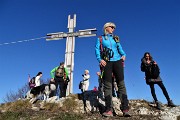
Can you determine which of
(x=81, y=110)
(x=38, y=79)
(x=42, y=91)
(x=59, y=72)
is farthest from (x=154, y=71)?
(x=38, y=79)

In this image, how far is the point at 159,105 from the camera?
6625 mm

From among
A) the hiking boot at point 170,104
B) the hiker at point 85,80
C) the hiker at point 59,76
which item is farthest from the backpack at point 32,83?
the hiking boot at point 170,104

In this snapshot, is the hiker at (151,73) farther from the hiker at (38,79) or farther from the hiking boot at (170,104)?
the hiker at (38,79)

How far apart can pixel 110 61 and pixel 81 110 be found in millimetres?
1996

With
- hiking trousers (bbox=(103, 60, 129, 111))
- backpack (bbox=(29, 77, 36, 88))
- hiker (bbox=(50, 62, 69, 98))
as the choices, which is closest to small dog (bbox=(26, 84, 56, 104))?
hiker (bbox=(50, 62, 69, 98))

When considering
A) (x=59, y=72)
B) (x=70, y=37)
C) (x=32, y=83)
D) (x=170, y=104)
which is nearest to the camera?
(x=170, y=104)

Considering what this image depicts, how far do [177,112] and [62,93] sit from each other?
5.08 meters

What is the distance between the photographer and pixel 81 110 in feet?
22.9

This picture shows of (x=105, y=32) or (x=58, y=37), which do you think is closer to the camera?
(x=105, y=32)

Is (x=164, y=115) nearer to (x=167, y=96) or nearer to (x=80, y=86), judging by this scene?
(x=167, y=96)

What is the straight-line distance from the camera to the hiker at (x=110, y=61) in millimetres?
5645

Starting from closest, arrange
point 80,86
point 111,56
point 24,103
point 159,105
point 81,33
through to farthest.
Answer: point 111,56, point 159,105, point 24,103, point 80,86, point 81,33

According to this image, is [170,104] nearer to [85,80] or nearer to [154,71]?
[154,71]

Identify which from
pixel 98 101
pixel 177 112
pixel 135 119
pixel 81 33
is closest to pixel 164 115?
pixel 177 112
